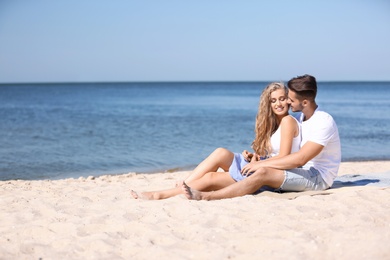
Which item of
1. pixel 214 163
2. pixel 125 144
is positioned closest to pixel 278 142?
pixel 214 163

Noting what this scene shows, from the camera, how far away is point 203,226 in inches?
165

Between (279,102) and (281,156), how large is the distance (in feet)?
2.02

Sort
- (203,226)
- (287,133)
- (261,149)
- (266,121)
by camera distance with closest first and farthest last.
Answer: (203,226), (287,133), (266,121), (261,149)

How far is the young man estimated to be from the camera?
5043 mm

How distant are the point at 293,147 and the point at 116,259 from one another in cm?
257

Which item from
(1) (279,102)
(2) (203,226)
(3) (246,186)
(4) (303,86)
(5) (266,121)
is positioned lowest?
(2) (203,226)

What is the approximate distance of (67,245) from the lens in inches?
151

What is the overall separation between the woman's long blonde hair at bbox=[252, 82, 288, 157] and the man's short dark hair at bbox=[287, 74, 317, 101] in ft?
0.79

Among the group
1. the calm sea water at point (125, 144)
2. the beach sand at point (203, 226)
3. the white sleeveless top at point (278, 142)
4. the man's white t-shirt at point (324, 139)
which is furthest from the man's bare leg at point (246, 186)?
the calm sea water at point (125, 144)

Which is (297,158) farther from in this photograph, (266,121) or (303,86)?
(303,86)

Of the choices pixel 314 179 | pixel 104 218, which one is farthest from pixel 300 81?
pixel 104 218

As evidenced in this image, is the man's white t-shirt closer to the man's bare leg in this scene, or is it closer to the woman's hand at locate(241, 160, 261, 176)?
the man's bare leg

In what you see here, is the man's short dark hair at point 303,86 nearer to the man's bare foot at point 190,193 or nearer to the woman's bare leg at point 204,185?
the woman's bare leg at point 204,185

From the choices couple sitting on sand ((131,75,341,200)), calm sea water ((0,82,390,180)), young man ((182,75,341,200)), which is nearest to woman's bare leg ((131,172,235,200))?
couple sitting on sand ((131,75,341,200))
